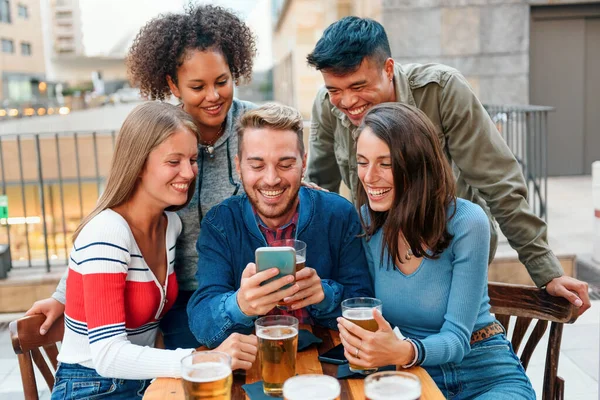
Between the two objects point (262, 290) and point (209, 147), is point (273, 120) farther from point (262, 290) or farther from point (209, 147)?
point (262, 290)

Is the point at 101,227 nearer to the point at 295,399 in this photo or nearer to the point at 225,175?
the point at 225,175

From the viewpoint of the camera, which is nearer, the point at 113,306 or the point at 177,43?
the point at 113,306

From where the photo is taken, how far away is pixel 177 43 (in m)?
2.63

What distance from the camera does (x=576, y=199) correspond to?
8.85 meters

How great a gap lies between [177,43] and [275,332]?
4.77ft

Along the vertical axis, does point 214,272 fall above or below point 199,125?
below

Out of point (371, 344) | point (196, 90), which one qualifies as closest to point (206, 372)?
point (371, 344)

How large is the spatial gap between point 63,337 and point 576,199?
8.14 meters

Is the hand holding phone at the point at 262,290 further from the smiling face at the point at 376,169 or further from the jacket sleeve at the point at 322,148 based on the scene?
the jacket sleeve at the point at 322,148

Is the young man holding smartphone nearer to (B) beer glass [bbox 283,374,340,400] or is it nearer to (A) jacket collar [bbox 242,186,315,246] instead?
(A) jacket collar [bbox 242,186,315,246]

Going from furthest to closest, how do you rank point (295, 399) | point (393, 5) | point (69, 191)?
1. point (69, 191)
2. point (393, 5)
3. point (295, 399)

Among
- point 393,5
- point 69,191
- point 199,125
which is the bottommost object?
point 69,191

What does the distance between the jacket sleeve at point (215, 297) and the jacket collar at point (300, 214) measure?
4.0 inches

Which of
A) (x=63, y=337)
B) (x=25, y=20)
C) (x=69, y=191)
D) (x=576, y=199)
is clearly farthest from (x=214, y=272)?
(x=25, y=20)
